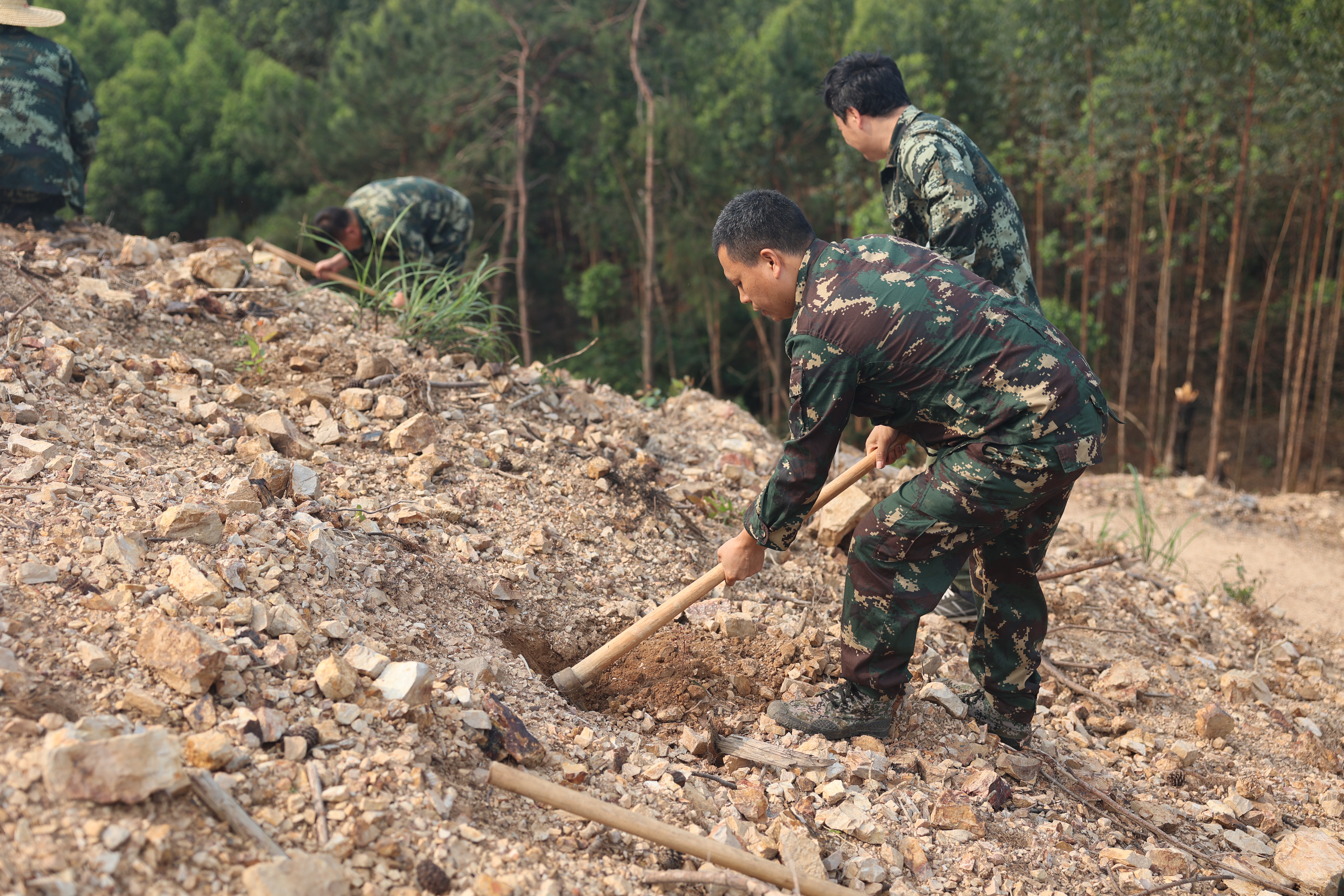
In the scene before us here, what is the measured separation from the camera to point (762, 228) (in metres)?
2.11

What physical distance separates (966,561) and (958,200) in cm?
120

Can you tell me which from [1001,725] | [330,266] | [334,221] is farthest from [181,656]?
[334,221]

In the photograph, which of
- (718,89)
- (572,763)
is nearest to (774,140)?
(718,89)

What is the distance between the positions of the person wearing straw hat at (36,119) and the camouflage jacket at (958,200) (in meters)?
3.87

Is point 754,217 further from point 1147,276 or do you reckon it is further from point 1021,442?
point 1147,276

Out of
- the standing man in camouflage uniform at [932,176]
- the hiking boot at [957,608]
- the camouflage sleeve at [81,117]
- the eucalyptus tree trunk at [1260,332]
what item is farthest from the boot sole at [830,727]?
the eucalyptus tree trunk at [1260,332]

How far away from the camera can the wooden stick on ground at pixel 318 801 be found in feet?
5.13

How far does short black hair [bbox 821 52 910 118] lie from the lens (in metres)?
2.98

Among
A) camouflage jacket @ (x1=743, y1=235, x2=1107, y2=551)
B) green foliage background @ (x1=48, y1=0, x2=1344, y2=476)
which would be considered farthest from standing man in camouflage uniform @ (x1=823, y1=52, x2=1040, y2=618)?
green foliage background @ (x1=48, y1=0, x2=1344, y2=476)

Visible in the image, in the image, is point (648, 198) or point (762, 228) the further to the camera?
point (648, 198)

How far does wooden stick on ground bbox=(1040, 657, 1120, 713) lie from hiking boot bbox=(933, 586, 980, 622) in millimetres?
275

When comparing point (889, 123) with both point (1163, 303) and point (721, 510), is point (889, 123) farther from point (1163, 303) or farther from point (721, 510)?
point (1163, 303)

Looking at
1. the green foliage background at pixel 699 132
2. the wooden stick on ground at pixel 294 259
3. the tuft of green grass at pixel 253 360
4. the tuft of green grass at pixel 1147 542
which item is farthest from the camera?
the green foliage background at pixel 699 132

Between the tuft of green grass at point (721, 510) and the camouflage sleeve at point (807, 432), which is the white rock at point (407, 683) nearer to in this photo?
the camouflage sleeve at point (807, 432)
